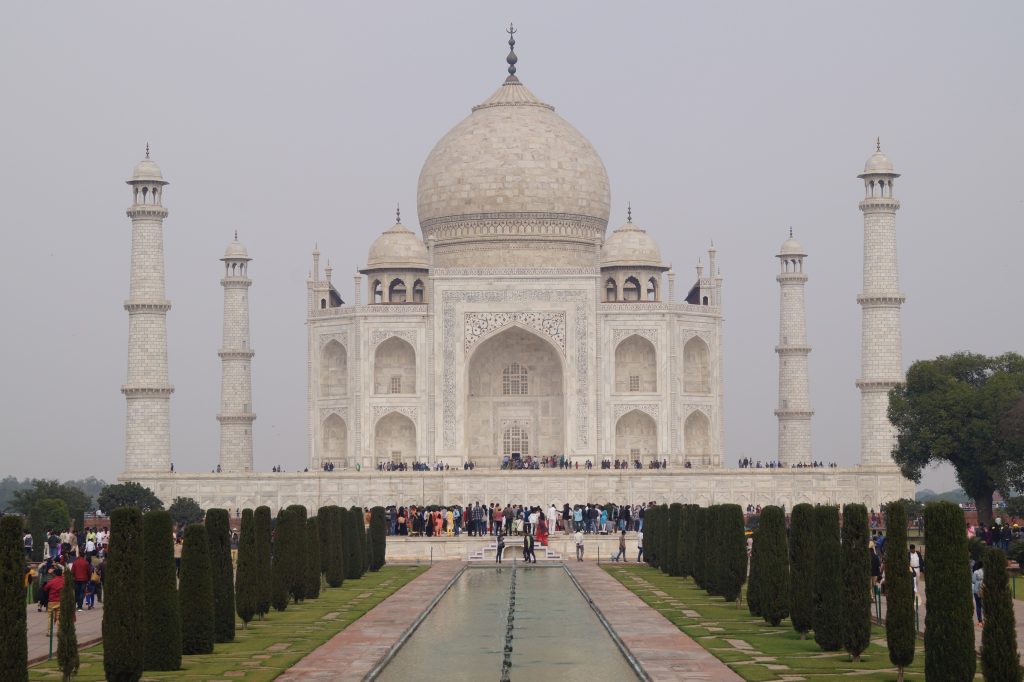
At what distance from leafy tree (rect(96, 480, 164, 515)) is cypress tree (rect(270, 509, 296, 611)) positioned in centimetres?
1580

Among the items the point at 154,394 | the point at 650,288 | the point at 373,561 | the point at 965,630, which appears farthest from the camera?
the point at 650,288

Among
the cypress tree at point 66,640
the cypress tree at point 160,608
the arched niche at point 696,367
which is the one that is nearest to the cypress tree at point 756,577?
the cypress tree at point 160,608

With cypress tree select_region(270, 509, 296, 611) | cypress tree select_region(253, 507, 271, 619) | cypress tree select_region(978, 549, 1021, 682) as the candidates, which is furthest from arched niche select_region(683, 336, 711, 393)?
cypress tree select_region(978, 549, 1021, 682)

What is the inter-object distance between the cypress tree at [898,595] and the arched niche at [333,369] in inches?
1103

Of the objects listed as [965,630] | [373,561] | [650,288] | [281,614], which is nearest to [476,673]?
[965,630]

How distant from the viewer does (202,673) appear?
13062mm

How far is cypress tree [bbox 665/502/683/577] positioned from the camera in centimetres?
2369

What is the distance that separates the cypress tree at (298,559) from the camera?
19.6m

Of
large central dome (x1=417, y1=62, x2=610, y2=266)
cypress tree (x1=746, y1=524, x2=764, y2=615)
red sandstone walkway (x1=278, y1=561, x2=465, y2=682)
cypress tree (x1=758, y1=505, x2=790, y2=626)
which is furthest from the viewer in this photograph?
large central dome (x1=417, y1=62, x2=610, y2=266)

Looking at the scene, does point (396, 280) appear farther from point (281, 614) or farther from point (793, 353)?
point (281, 614)

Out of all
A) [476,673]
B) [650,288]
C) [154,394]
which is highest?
[650,288]

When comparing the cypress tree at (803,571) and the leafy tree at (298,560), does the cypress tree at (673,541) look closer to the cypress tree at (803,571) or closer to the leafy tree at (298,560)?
the leafy tree at (298,560)

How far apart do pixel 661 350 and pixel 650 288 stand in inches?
116

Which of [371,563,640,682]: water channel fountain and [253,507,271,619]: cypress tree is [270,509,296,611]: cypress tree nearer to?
[253,507,271,619]: cypress tree
